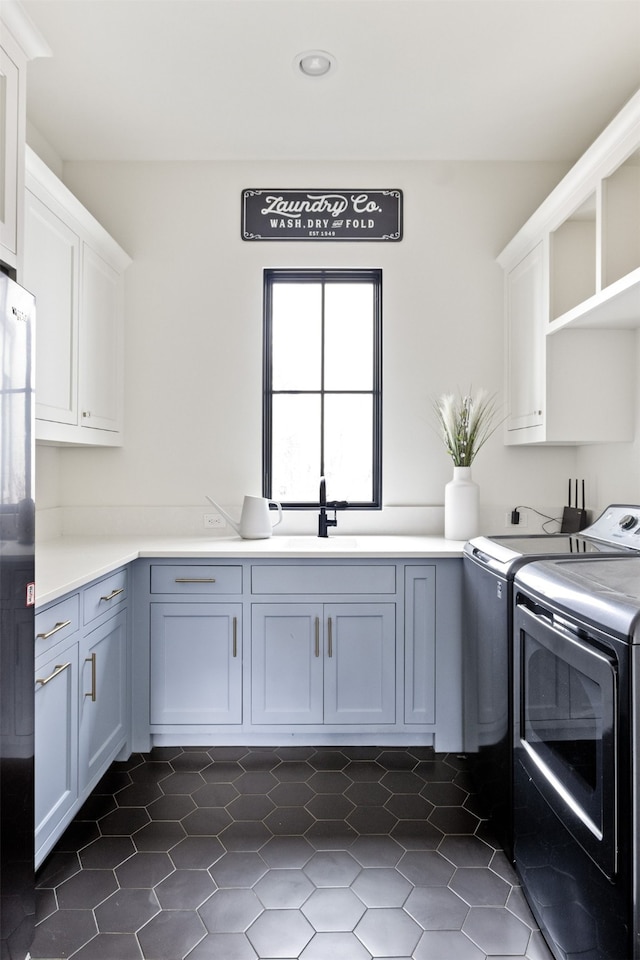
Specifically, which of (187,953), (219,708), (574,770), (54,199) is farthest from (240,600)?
(54,199)

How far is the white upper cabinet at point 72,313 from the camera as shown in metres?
2.24

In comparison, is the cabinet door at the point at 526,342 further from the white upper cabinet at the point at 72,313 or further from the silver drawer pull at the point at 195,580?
the white upper cabinet at the point at 72,313

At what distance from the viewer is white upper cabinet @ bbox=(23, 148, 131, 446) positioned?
2238 millimetres

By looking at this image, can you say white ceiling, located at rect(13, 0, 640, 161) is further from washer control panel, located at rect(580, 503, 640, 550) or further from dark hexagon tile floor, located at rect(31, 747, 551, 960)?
dark hexagon tile floor, located at rect(31, 747, 551, 960)

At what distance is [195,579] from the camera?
2.60m

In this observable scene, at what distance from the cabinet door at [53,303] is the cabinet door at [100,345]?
0.32ft

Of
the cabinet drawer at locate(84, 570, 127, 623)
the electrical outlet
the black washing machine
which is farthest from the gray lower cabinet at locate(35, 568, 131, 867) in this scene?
the black washing machine

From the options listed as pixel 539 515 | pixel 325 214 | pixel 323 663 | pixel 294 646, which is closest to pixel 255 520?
pixel 294 646

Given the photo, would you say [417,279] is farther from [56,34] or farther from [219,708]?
[219,708]

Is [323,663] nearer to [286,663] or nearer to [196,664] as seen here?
[286,663]

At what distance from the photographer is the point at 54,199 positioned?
90.9 inches

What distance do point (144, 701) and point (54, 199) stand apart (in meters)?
2.02

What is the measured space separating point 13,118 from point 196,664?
6.62 feet

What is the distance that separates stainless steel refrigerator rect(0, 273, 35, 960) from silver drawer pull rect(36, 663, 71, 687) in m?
0.25
